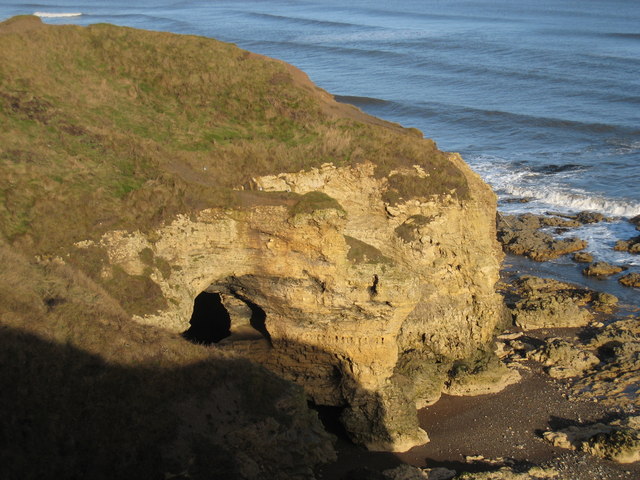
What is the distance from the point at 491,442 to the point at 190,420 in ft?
40.0

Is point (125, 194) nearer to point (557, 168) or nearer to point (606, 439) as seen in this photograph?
point (606, 439)

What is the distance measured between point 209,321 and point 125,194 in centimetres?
778

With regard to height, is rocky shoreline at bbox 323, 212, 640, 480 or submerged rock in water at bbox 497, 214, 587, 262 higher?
submerged rock in water at bbox 497, 214, 587, 262

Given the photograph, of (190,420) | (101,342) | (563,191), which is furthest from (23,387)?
(563,191)

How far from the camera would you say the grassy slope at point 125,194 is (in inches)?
581

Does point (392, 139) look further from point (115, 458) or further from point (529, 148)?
point (529, 148)

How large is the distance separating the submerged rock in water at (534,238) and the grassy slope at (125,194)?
649 inches

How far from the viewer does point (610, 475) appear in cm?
2167

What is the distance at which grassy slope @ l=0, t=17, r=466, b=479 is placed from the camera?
48.4ft

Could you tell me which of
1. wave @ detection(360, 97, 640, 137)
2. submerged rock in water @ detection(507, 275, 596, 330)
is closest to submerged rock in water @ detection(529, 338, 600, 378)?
submerged rock in water @ detection(507, 275, 596, 330)

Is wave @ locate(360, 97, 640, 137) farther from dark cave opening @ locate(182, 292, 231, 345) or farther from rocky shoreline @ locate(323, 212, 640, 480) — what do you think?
dark cave opening @ locate(182, 292, 231, 345)

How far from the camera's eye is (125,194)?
70.0 feet

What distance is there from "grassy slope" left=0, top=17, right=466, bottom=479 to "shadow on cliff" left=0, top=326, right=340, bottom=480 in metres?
0.03

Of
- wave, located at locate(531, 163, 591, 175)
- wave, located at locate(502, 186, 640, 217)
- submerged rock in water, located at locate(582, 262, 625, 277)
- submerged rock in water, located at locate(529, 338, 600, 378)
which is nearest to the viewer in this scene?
submerged rock in water, located at locate(529, 338, 600, 378)
